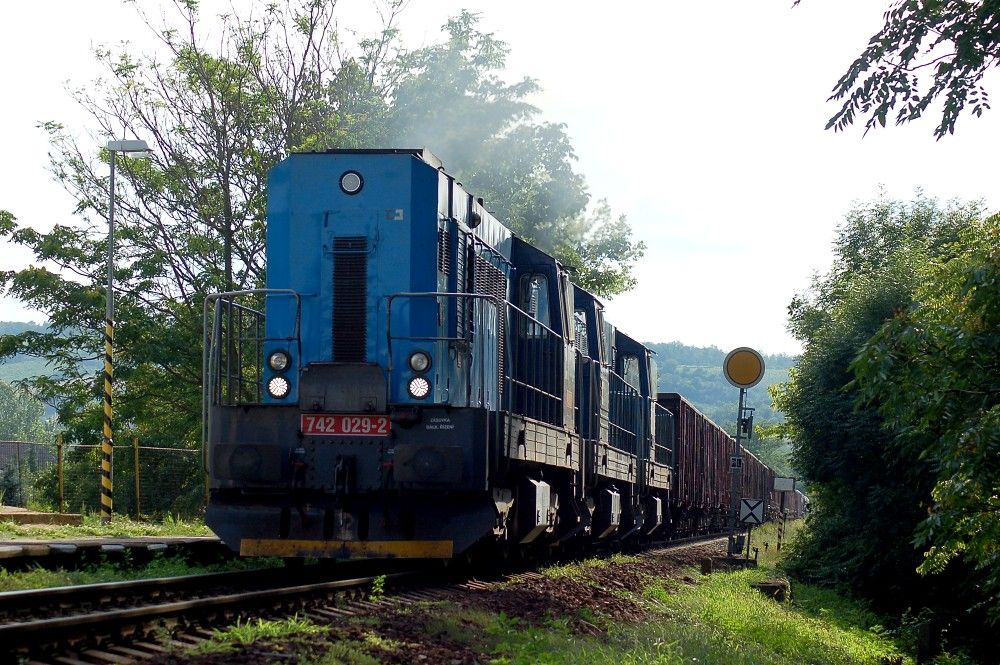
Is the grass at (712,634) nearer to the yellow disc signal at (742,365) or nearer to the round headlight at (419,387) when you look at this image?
the round headlight at (419,387)

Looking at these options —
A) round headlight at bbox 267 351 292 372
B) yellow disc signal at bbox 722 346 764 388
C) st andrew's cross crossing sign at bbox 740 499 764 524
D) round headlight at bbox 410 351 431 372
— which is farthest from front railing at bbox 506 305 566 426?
st andrew's cross crossing sign at bbox 740 499 764 524

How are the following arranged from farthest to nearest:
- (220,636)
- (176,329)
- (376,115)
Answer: (376,115) < (176,329) < (220,636)

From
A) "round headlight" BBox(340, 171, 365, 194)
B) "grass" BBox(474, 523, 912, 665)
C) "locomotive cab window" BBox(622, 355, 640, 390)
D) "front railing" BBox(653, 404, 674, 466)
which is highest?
"round headlight" BBox(340, 171, 365, 194)

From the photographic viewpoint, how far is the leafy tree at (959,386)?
9828mm

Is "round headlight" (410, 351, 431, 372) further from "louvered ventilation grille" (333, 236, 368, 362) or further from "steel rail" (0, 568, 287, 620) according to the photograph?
"steel rail" (0, 568, 287, 620)

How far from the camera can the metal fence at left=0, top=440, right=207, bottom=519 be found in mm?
23562

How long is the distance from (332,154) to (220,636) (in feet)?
19.9

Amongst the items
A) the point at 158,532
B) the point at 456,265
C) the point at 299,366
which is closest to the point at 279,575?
the point at 299,366

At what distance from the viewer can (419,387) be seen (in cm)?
1063

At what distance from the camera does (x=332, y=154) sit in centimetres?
1183

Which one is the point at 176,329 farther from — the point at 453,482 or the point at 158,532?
the point at 453,482

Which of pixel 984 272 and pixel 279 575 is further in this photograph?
pixel 279 575

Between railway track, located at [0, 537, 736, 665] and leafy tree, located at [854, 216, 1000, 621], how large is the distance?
14.6ft

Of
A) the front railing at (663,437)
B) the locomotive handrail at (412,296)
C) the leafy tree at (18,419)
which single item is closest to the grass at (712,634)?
the locomotive handrail at (412,296)
